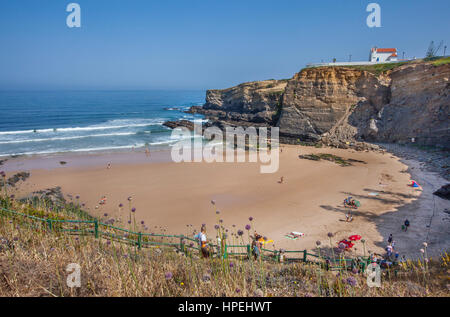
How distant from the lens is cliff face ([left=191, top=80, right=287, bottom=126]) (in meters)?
42.5

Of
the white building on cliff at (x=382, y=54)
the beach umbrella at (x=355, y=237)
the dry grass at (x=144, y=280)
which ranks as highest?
the white building on cliff at (x=382, y=54)

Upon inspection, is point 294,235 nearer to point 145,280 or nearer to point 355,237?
point 355,237

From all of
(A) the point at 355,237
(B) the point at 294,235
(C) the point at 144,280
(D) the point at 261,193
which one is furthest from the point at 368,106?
(C) the point at 144,280

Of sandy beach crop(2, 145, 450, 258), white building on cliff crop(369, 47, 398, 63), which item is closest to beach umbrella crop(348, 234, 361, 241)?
sandy beach crop(2, 145, 450, 258)

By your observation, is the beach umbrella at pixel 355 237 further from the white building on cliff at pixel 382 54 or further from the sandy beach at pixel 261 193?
the white building on cliff at pixel 382 54

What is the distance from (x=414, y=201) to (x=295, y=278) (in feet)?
44.0

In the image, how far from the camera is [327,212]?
13.3m

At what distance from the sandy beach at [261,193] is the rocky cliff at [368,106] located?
5160 mm

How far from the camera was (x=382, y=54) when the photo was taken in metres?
52.1

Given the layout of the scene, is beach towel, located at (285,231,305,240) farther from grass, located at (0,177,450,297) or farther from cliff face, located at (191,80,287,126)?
cliff face, located at (191,80,287,126)

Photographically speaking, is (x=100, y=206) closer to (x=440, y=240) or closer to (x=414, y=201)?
(x=440, y=240)

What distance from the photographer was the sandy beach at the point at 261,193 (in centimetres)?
1136

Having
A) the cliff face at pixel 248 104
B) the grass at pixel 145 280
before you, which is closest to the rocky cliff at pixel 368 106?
the cliff face at pixel 248 104
